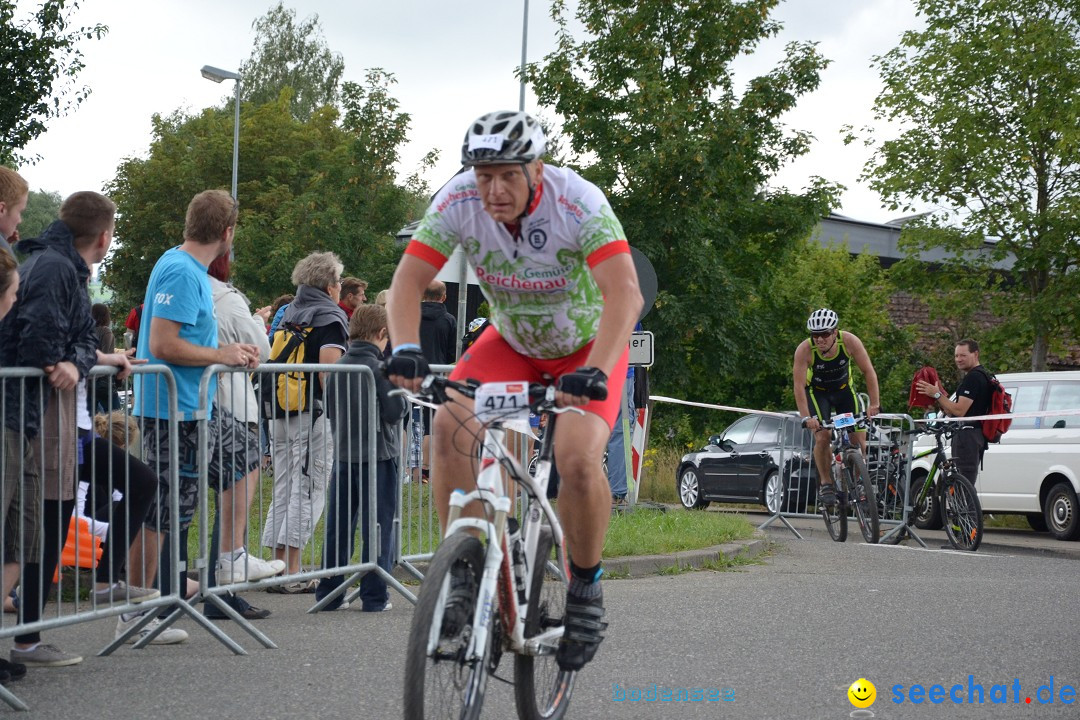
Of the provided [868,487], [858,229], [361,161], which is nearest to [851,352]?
[868,487]

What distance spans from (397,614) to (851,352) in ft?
22.6

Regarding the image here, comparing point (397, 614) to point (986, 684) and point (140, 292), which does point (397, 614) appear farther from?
point (140, 292)

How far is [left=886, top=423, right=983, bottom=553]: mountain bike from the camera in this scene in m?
13.6

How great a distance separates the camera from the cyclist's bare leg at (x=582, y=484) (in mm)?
4523

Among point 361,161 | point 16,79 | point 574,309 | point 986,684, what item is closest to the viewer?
point 574,309

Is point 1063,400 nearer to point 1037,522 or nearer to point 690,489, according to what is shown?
point 1037,522

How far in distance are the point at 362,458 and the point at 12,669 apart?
252 centimetres

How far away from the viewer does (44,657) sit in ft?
19.9

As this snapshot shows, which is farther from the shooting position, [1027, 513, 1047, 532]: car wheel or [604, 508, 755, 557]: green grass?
[1027, 513, 1047, 532]: car wheel

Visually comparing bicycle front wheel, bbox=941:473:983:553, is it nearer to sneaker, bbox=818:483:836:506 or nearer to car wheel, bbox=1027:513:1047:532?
sneaker, bbox=818:483:836:506

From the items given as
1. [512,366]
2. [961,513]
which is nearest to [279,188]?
[961,513]

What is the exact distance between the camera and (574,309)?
495 centimetres

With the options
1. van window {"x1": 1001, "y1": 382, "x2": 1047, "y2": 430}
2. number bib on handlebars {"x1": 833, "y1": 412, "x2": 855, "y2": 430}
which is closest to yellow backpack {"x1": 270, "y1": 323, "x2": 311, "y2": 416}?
number bib on handlebars {"x1": 833, "y1": 412, "x2": 855, "y2": 430}

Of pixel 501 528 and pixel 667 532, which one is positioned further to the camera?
pixel 667 532
